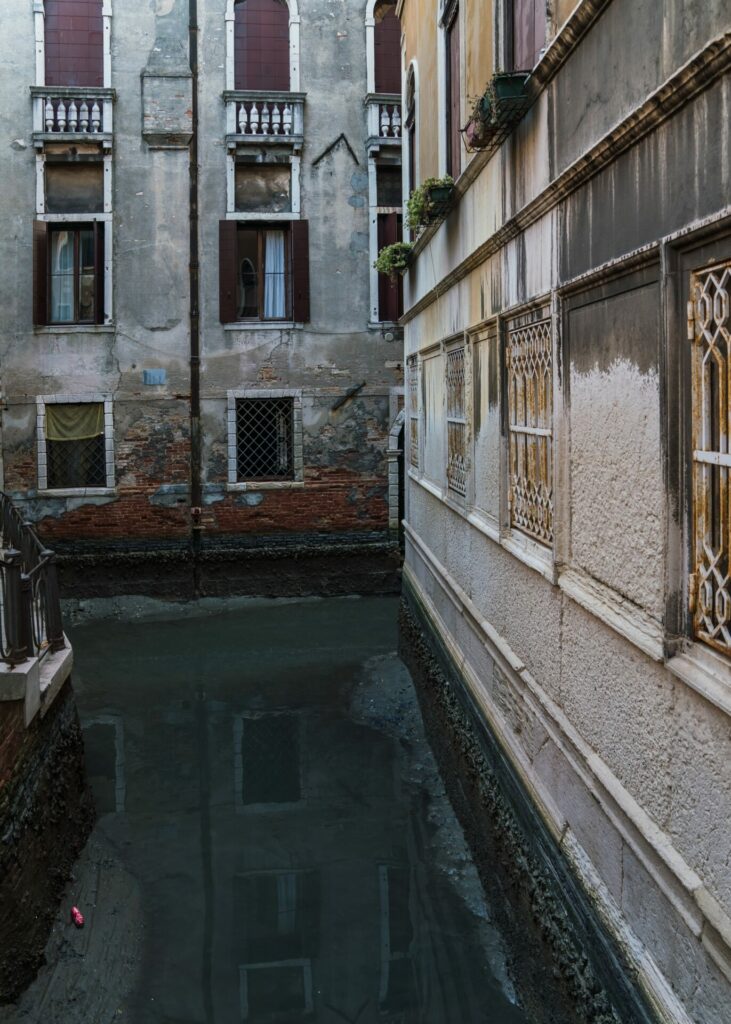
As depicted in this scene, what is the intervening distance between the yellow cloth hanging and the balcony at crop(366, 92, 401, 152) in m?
5.91

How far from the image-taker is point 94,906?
6105 mm

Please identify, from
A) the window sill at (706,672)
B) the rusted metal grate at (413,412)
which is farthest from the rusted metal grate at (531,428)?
the rusted metal grate at (413,412)

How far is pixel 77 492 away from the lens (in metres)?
15.3

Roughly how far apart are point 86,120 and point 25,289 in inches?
106

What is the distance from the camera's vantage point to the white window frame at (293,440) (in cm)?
1562

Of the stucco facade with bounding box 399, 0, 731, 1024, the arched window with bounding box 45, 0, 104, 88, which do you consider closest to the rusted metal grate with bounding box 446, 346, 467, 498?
the stucco facade with bounding box 399, 0, 731, 1024

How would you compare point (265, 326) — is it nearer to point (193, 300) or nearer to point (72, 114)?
point (193, 300)

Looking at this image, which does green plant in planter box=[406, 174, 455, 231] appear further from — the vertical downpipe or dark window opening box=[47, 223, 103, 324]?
dark window opening box=[47, 223, 103, 324]

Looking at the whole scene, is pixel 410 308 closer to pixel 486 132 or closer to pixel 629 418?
pixel 486 132

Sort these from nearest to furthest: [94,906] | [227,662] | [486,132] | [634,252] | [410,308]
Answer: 1. [634,252]
2. [486,132]
3. [94,906]
4. [410,308]
5. [227,662]

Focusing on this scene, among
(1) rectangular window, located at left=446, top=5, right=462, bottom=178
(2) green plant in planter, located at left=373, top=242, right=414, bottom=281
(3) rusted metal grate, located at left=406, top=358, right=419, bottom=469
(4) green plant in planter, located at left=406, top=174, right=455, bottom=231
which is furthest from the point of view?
(3) rusted metal grate, located at left=406, top=358, right=419, bottom=469

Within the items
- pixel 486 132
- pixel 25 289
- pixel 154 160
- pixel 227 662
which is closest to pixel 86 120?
pixel 154 160

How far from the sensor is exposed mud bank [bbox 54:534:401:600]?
50.1 feet

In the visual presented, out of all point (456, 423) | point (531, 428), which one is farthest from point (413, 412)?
point (531, 428)
